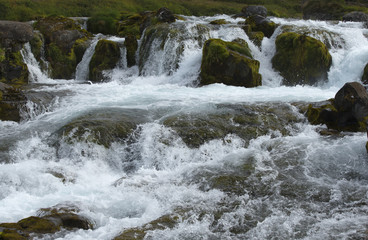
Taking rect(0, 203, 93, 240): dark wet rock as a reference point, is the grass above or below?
above

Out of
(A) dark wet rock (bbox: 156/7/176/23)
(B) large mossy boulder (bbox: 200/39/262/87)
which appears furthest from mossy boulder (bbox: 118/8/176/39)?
(B) large mossy boulder (bbox: 200/39/262/87)

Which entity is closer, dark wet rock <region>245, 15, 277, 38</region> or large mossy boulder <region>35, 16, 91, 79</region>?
large mossy boulder <region>35, 16, 91, 79</region>

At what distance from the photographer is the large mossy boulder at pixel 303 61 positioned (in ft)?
56.2

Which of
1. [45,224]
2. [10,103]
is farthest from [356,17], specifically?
[45,224]

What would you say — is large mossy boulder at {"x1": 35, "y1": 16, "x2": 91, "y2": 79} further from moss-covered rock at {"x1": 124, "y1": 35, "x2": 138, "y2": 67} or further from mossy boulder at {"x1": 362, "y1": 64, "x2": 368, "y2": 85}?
mossy boulder at {"x1": 362, "y1": 64, "x2": 368, "y2": 85}

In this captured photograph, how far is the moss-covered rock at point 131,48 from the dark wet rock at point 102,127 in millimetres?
8781

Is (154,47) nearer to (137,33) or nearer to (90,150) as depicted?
(137,33)

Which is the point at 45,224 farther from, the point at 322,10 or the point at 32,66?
the point at 322,10

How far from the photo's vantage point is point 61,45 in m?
20.4

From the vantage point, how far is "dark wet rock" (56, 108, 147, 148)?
9.48m

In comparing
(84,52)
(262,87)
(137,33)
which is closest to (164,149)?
(262,87)

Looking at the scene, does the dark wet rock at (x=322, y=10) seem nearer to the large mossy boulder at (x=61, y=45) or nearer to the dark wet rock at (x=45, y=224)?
the large mossy boulder at (x=61, y=45)

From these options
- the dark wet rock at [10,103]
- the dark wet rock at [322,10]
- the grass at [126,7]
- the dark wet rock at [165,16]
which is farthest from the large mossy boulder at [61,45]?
the dark wet rock at [322,10]

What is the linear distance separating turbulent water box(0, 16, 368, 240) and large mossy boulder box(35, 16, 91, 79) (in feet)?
20.9
